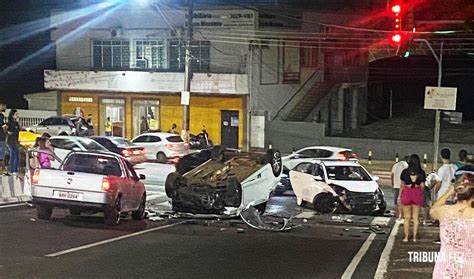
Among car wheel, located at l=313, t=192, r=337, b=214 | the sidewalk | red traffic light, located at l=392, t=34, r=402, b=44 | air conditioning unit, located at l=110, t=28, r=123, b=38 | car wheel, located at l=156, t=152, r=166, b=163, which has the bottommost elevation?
car wheel, located at l=156, t=152, r=166, b=163

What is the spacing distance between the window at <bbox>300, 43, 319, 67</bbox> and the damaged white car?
23440mm

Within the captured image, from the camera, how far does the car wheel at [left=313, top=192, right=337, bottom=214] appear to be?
19.2 m

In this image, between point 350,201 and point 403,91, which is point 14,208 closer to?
point 350,201

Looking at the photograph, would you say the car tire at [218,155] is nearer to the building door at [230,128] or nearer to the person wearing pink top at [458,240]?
the person wearing pink top at [458,240]

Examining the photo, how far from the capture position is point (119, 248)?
1171cm

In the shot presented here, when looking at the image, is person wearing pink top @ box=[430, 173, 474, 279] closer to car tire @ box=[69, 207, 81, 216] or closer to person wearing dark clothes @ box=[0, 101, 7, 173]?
car tire @ box=[69, 207, 81, 216]

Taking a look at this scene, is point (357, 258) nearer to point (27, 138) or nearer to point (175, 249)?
point (175, 249)

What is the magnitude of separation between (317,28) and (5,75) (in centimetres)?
2200

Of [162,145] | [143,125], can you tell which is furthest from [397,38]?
[143,125]

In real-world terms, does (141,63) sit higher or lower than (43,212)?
higher

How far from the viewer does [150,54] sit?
43.2m

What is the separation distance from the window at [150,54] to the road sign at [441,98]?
2048cm

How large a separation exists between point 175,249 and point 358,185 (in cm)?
880

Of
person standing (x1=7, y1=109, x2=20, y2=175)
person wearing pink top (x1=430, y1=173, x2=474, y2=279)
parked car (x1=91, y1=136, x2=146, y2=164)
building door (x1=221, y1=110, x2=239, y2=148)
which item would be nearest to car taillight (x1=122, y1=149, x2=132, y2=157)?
parked car (x1=91, y1=136, x2=146, y2=164)
